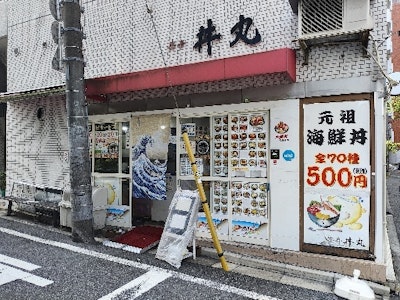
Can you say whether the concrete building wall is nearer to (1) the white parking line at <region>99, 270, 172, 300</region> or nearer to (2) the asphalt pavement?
(2) the asphalt pavement

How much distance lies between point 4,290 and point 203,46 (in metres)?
6.73

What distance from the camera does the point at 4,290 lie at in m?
5.48

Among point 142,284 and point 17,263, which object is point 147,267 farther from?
point 17,263

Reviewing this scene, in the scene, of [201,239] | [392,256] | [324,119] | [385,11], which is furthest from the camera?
[201,239]

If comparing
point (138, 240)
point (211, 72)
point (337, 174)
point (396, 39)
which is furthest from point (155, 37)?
point (396, 39)

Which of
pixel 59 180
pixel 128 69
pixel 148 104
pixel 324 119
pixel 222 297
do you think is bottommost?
pixel 222 297

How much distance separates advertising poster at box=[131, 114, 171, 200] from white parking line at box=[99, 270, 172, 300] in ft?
8.99

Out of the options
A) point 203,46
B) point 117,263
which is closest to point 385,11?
point 203,46

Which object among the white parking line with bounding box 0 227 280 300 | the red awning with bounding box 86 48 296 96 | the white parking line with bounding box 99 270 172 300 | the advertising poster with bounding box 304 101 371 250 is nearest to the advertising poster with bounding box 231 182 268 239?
the advertising poster with bounding box 304 101 371 250

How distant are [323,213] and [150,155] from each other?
4688 millimetres

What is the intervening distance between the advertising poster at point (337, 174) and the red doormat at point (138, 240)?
372 cm

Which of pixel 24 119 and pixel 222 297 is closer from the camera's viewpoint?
pixel 222 297

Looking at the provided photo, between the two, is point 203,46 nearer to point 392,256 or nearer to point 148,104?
point 148,104

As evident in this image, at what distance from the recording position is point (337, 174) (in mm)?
6496
